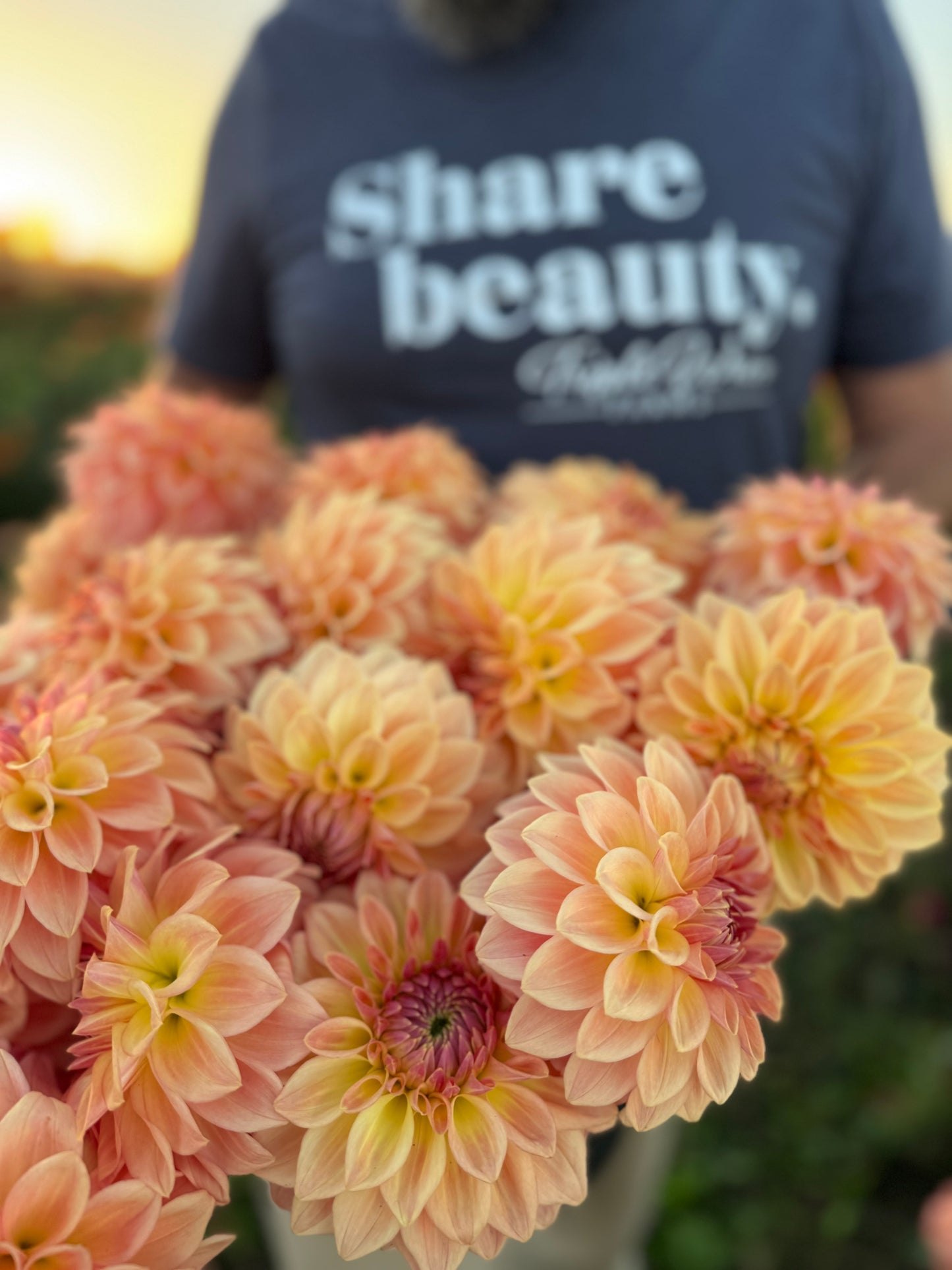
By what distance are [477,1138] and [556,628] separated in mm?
165

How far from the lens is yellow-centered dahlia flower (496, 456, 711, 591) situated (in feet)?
1.36

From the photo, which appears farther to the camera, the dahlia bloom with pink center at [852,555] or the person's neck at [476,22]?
the person's neck at [476,22]

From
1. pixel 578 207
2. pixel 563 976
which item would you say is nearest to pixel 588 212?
pixel 578 207

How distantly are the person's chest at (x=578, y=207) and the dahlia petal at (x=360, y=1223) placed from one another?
60 cm

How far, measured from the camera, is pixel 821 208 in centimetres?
72

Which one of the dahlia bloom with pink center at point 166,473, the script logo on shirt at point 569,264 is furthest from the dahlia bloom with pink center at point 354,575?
the script logo on shirt at point 569,264

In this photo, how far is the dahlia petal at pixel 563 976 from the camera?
24cm

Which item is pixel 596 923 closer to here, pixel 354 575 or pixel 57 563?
pixel 354 575

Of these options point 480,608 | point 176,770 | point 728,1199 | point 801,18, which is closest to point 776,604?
point 480,608

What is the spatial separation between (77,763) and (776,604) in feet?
0.77

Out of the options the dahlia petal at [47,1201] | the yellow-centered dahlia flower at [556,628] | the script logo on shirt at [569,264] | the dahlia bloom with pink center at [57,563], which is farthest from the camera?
the script logo on shirt at [569,264]

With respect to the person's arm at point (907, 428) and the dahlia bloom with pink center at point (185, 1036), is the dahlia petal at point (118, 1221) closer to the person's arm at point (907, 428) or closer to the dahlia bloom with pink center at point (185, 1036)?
the dahlia bloom with pink center at point (185, 1036)

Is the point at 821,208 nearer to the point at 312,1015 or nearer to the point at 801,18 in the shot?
the point at 801,18

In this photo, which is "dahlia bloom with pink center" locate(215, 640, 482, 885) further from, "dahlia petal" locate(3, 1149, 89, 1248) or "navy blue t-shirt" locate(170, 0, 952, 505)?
"navy blue t-shirt" locate(170, 0, 952, 505)
